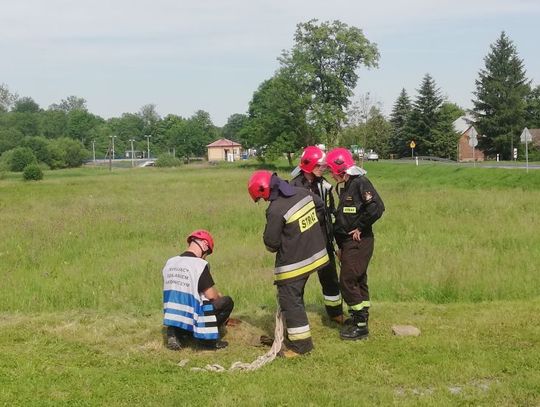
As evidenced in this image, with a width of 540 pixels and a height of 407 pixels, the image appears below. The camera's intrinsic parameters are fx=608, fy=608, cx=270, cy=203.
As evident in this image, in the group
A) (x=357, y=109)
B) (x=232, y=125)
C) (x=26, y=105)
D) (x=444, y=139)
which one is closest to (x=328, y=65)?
(x=357, y=109)

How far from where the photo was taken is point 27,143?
97562mm

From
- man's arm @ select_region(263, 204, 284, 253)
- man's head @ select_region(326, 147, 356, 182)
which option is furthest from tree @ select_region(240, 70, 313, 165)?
man's arm @ select_region(263, 204, 284, 253)

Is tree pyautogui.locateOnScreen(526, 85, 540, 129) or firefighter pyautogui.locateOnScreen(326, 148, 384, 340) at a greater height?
tree pyautogui.locateOnScreen(526, 85, 540, 129)

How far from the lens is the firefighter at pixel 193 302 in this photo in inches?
247

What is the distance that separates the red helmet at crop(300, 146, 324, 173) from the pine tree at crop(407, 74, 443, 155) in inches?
2601

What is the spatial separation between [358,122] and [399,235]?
4822cm

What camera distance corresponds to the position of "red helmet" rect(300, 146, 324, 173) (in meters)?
6.85

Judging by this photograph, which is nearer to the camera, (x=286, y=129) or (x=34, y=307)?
(x=34, y=307)

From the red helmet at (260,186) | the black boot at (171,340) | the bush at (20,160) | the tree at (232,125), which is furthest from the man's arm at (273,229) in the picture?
the tree at (232,125)

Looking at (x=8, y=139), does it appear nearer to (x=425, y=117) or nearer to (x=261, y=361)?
(x=425, y=117)

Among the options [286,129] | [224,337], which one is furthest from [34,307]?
[286,129]

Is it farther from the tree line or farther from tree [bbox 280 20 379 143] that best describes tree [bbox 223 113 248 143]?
tree [bbox 280 20 379 143]

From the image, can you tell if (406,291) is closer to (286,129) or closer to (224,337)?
(224,337)

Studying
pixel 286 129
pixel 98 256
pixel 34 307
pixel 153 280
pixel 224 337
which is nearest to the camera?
pixel 224 337
